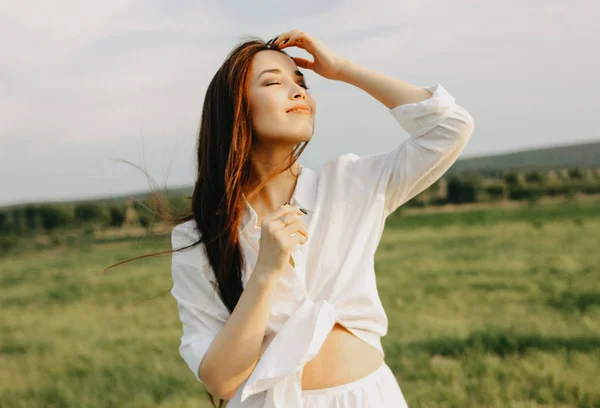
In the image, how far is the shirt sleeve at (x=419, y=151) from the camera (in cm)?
192

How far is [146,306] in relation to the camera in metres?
9.66

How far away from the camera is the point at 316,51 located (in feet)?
6.89

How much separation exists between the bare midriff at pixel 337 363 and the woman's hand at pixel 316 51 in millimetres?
836

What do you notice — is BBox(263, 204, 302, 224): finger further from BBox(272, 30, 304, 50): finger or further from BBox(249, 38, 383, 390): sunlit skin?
BBox(272, 30, 304, 50): finger

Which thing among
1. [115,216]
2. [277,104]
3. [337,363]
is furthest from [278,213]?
[115,216]

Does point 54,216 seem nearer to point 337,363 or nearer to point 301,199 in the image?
point 301,199

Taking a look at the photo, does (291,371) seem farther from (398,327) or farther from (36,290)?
(36,290)

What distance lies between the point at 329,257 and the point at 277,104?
0.51 meters

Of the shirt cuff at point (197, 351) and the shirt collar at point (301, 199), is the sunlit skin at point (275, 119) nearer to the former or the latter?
the shirt collar at point (301, 199)

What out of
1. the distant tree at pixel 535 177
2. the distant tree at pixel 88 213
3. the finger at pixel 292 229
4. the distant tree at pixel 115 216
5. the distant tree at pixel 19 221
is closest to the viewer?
the finger at pixel 292 229

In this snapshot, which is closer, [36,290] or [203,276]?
[203,276]

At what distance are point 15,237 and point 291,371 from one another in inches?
944

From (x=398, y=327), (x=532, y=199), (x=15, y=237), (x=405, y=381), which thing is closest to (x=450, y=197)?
(x=532, y=199)

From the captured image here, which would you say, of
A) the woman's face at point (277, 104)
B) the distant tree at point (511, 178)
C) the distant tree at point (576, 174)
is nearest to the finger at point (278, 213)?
the woman's face at point (277, 104)
